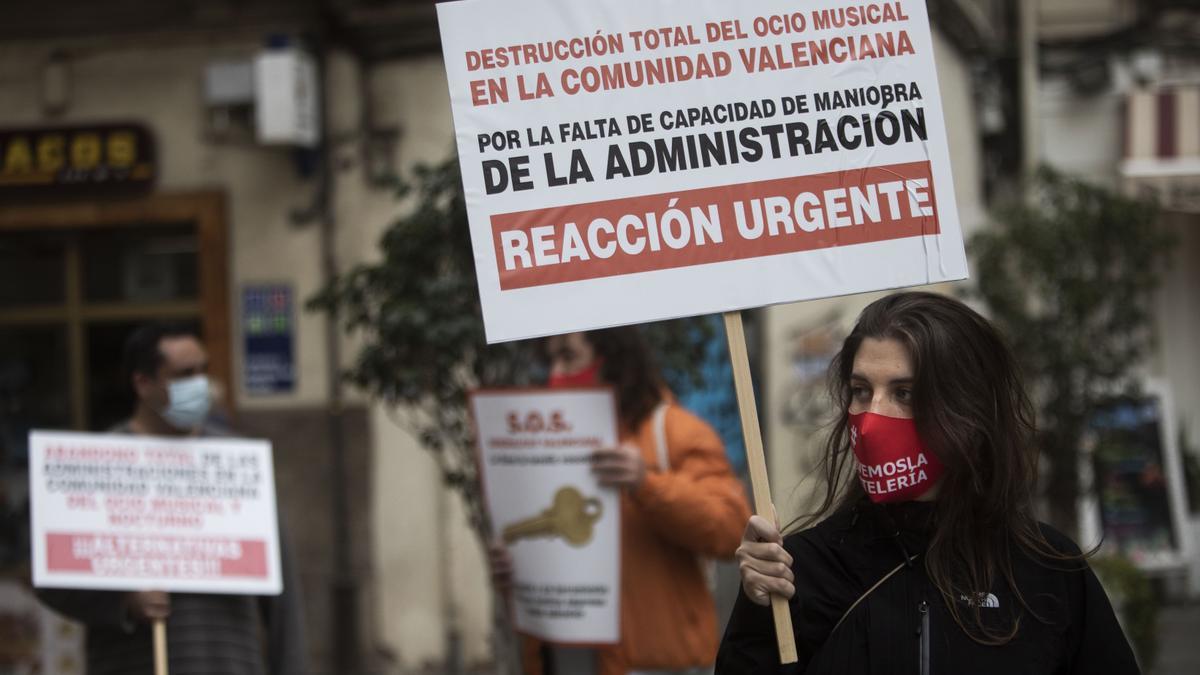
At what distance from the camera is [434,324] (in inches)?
194

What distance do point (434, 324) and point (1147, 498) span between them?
7296 millimetres

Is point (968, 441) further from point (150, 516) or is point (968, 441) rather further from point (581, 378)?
point (150, 516)

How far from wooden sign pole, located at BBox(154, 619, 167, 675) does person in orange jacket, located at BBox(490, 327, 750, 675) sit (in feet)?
3.34

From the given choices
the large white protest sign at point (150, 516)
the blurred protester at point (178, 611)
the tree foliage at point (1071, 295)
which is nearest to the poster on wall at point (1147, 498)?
the tree foliage at point (1071, 295)

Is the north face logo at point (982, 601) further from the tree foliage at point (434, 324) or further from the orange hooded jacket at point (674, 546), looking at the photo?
the tree foliage at point (434, 324)

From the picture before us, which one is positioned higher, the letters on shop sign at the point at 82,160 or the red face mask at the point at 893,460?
the letters on shop sign at the point at 82,160

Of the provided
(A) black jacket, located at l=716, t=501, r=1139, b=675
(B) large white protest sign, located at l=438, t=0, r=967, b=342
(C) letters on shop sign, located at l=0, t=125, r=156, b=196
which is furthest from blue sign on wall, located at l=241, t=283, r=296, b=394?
(A) black jacket, located at l=716, t=501, r=1139, b=675

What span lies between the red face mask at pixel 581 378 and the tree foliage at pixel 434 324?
454 millimetres

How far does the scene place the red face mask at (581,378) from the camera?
4375mm

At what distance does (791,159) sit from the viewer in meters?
2.73

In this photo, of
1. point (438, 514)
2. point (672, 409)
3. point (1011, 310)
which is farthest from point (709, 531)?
point (438, 514)

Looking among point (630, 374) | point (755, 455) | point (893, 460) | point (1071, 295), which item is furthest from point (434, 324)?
point (1071, 295)

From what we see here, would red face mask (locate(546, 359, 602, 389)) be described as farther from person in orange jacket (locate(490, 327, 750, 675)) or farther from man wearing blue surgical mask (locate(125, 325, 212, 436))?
man wearing blue surgical mask (locate(125, 325, 212, 436))

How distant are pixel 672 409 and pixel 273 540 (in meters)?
1.26
